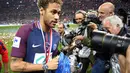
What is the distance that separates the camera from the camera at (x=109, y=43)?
2357 millimetres

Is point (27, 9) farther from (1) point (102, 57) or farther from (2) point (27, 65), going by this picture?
(2) point (27, 65)

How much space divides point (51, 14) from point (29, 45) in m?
0.38

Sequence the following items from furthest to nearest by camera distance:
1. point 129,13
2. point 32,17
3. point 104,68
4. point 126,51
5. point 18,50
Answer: point 32,17 < point 104,68 < point 129,13 < point 18,50 < point 126,51

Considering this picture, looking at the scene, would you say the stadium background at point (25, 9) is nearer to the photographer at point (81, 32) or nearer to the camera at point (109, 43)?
the photographer at point (81, 32)

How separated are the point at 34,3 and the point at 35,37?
28.2 meters

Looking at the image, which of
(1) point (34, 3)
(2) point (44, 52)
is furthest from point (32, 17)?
(2) point (44, 52)

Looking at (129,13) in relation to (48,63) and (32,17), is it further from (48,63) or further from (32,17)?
(32,17)

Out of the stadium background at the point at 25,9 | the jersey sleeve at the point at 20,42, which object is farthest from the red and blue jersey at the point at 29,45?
the stadium background at the point at 25,9

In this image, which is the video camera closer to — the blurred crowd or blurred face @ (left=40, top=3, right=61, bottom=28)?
blurred face @ (left=40, top=3, right=61, bottom=28)

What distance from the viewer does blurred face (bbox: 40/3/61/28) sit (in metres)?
3.08

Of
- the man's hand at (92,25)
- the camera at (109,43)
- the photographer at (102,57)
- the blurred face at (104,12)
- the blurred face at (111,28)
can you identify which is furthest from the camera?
the blurred face at (104,12)

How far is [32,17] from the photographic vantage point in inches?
1170

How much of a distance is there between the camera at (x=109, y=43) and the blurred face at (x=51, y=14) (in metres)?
0.78

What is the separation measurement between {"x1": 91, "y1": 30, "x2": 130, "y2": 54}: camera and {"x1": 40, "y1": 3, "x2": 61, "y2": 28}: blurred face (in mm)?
783
